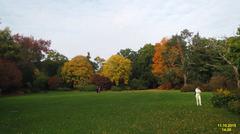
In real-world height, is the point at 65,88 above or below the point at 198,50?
below

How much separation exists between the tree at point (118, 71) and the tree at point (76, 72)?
5327 mm

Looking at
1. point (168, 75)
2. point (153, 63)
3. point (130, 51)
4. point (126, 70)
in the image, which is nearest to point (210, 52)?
point (168, 75)

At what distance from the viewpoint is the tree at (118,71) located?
323 ft

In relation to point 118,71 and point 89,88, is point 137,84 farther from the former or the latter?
point 89,88

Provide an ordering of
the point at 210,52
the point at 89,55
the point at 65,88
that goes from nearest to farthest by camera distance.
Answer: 1. the point at 210,52
2. the point at 65,88
3. the point at 89,55

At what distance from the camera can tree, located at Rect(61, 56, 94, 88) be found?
97188 millimetres

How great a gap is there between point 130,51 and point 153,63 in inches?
715

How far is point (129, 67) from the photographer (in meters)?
99.9

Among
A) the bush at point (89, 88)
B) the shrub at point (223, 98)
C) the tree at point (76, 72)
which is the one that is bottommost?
A: the shrub at point (223, 98)

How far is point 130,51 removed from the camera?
113 m

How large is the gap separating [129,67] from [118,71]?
11.3 feet

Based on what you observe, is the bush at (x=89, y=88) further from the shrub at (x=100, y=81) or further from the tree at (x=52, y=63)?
the tree at (x=52, y=63)

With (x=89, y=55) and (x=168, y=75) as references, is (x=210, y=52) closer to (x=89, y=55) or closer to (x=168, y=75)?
(x=168, y=75)

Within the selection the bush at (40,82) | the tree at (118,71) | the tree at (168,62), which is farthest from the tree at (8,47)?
the tree at (168,62)
